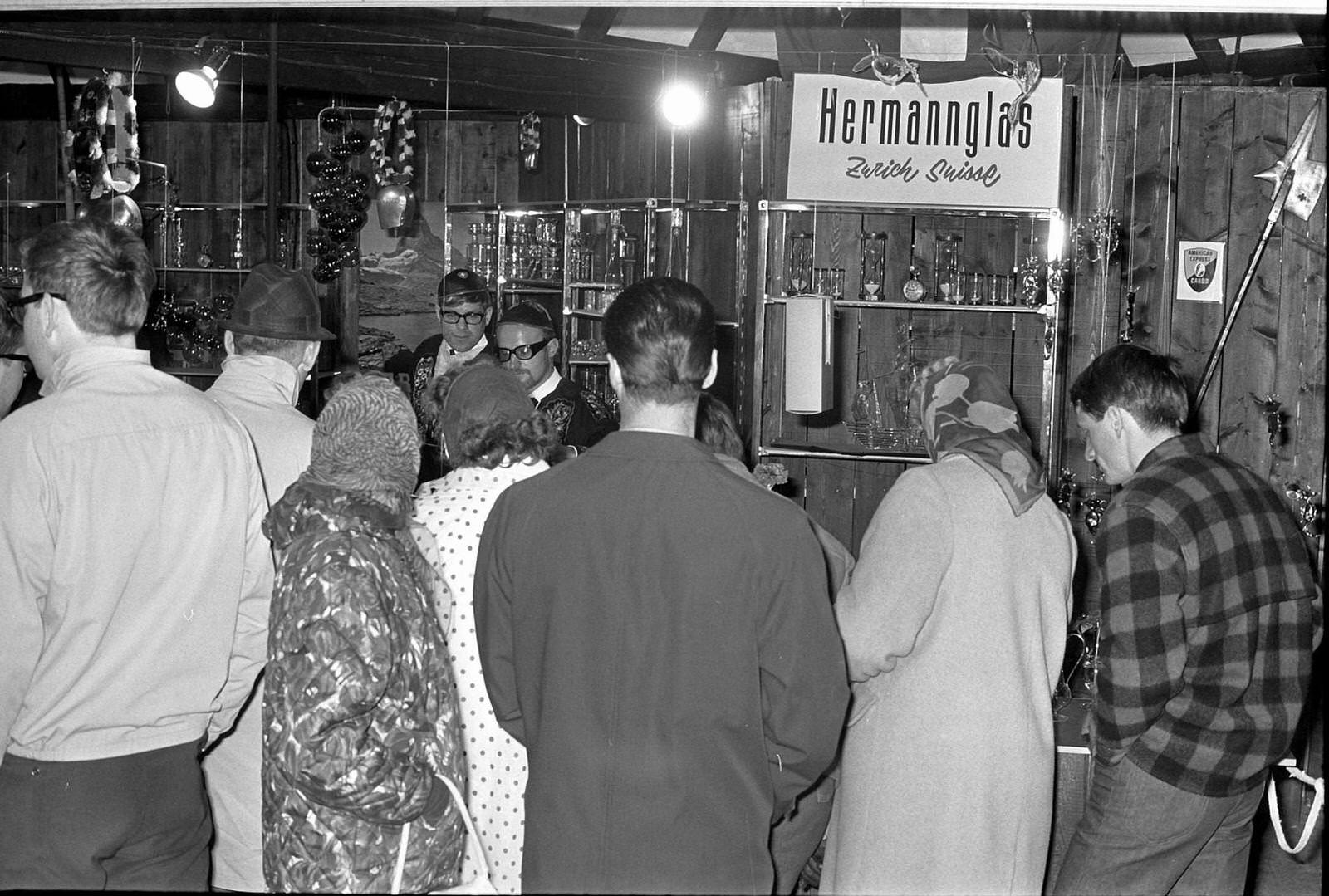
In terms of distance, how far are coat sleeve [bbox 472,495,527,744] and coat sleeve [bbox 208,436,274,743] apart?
1.70ft

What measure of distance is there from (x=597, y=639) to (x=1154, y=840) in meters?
1.38

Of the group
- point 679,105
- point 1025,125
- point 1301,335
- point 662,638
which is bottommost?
point 662,638

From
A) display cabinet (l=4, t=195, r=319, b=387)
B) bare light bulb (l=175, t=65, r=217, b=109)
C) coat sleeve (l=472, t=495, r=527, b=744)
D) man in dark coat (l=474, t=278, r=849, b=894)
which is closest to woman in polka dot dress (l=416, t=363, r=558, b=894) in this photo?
coat sleeve (l=472, t=495, r=527, b=744)

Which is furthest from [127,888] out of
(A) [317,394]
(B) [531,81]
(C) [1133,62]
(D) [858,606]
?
(C) [1133,62]

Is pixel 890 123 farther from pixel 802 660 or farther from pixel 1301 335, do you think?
pixel 802 660

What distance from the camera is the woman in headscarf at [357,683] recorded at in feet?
6.61

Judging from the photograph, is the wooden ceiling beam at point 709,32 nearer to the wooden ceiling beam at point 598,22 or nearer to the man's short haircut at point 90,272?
the wooden ceiling beam at point 598,22

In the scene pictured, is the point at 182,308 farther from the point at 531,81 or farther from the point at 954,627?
the point at 954,627

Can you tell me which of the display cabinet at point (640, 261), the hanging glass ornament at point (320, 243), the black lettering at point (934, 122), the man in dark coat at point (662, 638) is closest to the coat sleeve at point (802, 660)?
the man in dark coat at point (662, 638)

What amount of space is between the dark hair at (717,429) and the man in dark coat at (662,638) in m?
0.95

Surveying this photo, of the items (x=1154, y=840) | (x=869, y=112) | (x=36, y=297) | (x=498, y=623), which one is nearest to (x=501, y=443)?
(x=498, y=623)

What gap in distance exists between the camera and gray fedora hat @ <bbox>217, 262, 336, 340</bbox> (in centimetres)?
328

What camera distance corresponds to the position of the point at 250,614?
2664 millimetres

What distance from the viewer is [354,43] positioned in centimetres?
525
